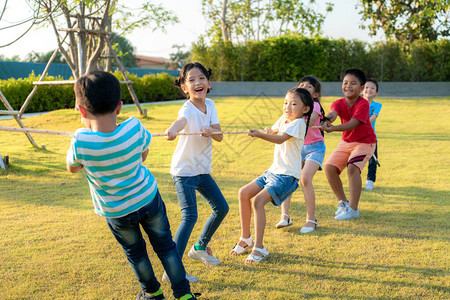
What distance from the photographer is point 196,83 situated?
330 cm

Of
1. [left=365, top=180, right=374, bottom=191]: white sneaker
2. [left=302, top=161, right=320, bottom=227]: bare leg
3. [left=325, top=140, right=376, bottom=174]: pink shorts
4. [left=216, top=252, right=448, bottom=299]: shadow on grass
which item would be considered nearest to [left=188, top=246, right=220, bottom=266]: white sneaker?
[left=216, top=252, right=448, bottom=299]: shadow on grass

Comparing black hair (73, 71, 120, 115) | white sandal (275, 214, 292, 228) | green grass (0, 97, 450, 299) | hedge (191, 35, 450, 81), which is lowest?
green grass (0, 97, 450, 299)

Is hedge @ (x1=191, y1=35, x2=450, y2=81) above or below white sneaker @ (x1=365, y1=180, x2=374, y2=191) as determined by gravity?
above

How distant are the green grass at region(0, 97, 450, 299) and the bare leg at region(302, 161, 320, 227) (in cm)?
17

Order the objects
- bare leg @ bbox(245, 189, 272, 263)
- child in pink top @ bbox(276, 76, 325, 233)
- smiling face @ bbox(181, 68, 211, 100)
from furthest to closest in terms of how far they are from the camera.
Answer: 1. child in pink top @ bbox(276, 76, 325, 233)
2. bare leg @ bbox(245, 189, 272, 263)
3. smiling face @ bbox(181, 68, 211, 100)

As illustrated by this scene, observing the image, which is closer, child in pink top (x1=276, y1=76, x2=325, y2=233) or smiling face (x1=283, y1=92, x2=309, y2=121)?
smiling face (x1=283, y1=92, x2=309, y2=121)

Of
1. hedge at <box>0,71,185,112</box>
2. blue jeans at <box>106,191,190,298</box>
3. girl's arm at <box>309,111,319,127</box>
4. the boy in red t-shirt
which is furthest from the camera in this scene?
hedge at <box>0,71,185,112</box>

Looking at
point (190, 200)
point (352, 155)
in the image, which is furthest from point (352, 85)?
point (190, 200)

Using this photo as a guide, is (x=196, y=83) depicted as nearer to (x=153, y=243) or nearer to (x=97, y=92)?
(x=97, y=92)

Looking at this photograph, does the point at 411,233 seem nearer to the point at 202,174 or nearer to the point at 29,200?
the point at 202,174

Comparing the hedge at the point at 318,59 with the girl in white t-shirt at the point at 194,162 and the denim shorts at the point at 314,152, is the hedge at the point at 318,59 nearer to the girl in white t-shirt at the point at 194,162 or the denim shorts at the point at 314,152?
the denim shorts at the point at 314,152

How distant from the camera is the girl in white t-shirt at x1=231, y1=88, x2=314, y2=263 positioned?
3.48 metres

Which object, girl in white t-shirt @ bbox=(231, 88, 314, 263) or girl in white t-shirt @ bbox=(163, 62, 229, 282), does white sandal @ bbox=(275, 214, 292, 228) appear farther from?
girl in white t-shirt @ bbox=(163, 62, 229, 282)

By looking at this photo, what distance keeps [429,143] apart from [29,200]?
7.80 metres
